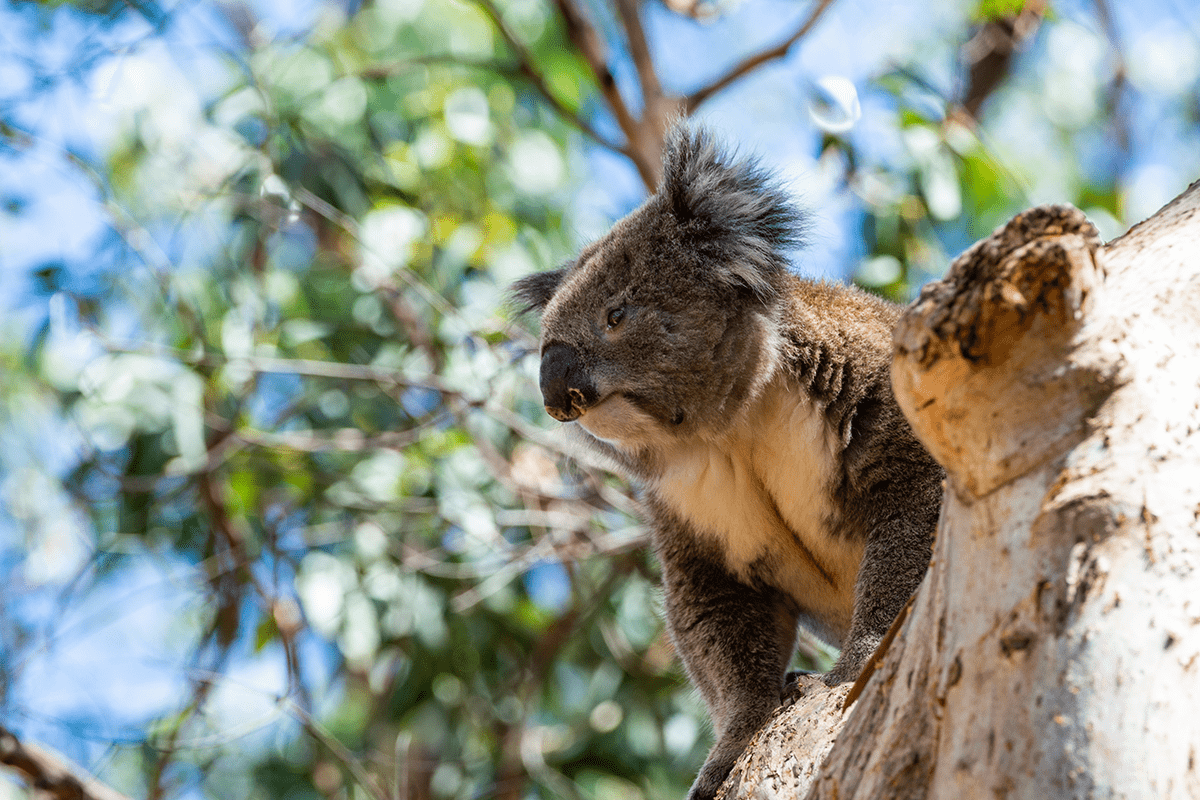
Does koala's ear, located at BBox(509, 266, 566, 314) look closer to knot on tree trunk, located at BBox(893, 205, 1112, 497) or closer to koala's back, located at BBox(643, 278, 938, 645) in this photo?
koala's back, located at BBox(643, 278, 938, 645)

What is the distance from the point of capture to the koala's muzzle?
2.10 meters

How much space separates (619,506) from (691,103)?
1657mm

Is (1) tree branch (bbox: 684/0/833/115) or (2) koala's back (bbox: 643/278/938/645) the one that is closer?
(2) koala's back (bbox: 643/278/938/645)

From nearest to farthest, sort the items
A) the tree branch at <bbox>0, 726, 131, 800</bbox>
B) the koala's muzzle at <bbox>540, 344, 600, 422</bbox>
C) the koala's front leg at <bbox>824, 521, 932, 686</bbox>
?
the koala's front leg at <bbox>824, 521, 932, 686</bbox> → the koala's muzzle at <bbox>540, 344, 600, 422</bbox> → the tree branch at <bbox>0, 726, 131, 800</bbox>

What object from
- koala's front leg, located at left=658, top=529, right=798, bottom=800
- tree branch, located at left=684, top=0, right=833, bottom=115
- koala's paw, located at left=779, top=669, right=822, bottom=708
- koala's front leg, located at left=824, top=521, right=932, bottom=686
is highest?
tree branch, located at left=684, top=0, right=833, bottom=115

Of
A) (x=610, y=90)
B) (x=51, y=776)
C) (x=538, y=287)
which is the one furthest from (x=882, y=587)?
(x=610, y=90)

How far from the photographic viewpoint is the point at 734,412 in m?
2.14

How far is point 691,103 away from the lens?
13.9ft

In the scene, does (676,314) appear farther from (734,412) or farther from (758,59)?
(758,59)

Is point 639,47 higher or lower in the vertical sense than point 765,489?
higher

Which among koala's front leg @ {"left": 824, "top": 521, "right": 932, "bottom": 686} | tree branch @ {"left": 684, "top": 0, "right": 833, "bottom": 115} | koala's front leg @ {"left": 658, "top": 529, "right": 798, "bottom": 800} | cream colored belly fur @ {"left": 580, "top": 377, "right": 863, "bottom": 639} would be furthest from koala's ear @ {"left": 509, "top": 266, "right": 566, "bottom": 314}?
tree branch @ {"left": 684, "top": 0, "right": 833, "bottom": 115}

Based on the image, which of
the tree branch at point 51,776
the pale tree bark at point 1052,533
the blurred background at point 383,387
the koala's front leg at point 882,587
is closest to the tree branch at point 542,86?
the blurred background at point 383,387

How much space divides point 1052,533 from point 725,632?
3.98ft

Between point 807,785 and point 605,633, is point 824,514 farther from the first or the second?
point 605,633
